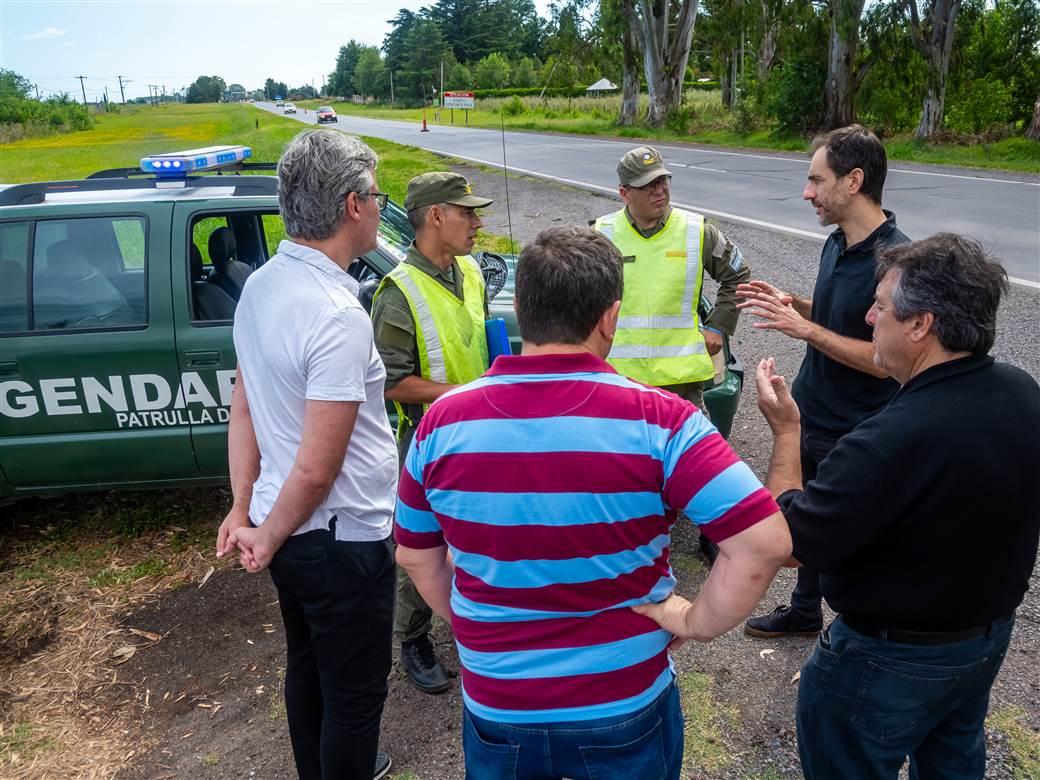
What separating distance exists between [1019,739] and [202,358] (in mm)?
Answer: 3753

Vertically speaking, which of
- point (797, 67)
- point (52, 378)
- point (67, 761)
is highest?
point (797, 67)

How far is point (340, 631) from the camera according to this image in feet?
7.50

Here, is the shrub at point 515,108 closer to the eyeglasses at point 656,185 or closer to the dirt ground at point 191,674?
the dirt ground at point 191,674

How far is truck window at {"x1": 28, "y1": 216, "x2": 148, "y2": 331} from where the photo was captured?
4156 millimetres

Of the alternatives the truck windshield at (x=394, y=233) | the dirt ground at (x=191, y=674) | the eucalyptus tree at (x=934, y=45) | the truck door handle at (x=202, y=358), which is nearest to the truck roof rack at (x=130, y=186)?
the truck windshield at (x=394, y=233)

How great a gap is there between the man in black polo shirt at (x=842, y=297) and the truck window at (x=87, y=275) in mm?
3019

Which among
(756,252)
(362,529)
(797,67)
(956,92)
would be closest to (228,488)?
(362,529)

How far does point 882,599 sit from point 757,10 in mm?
37822

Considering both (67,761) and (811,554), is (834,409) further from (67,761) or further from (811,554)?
(67,761)

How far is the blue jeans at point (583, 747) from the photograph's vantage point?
171cm

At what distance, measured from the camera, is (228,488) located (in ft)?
16.7

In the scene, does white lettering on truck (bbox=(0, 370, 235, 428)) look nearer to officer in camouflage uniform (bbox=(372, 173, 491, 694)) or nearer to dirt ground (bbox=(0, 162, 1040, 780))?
dirt ground (bbox=(0, 162, 1040, 780))

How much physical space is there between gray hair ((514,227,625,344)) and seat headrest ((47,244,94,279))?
11.2 ft

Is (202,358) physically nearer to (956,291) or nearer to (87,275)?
(87,275)
